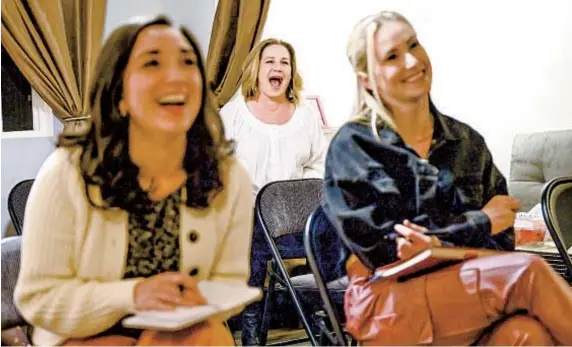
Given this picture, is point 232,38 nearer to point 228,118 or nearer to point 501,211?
point 228,118

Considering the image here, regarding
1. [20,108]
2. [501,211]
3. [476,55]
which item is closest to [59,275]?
[20,108]

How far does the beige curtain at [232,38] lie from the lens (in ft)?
5.40

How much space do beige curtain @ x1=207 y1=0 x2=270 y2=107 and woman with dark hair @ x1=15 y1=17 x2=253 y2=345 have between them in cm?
24

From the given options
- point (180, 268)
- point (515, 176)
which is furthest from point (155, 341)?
point (515, 176)

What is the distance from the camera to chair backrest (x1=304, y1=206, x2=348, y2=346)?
1.56 metres

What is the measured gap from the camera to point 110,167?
1.35m

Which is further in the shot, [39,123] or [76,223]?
[39,123]

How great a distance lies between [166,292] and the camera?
4.43 ft

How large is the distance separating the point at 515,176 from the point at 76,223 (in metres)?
0.89

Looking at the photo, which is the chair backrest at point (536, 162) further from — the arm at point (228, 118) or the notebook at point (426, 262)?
the arm at point (228, 118)

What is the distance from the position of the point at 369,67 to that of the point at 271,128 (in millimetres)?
323

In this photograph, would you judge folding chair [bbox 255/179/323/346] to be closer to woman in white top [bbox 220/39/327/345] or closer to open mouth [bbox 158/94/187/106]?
woman in white top [bbox 220/39/327/345]

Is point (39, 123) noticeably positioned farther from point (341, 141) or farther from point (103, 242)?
point (341, 141)

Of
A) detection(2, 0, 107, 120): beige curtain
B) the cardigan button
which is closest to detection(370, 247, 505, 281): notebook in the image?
the cardigan button
